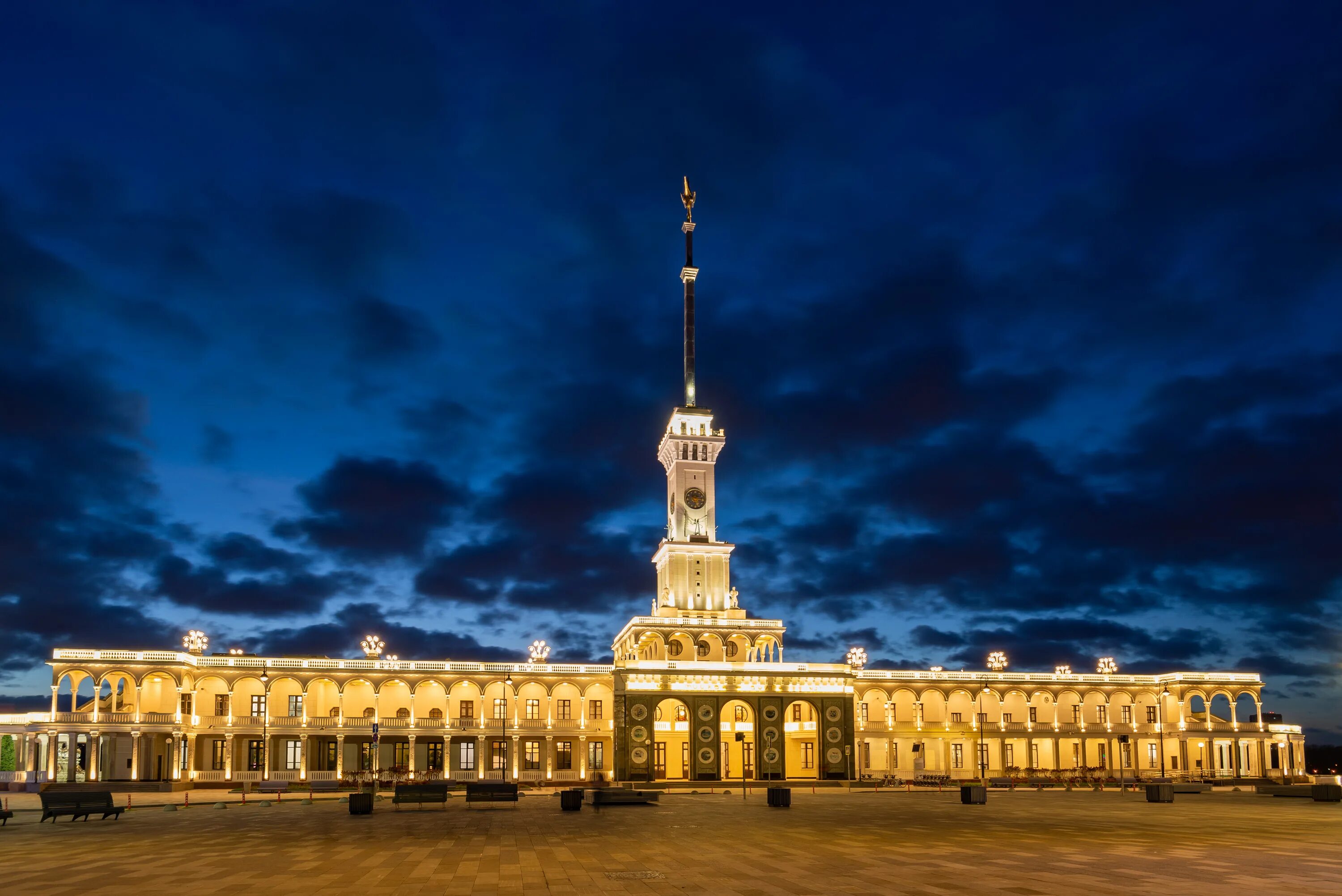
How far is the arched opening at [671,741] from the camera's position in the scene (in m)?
88.3

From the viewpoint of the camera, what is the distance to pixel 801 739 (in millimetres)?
92250

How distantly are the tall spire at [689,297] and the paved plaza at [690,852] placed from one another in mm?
61000

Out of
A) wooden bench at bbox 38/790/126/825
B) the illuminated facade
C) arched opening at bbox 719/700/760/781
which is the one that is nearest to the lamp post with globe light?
the illuminated facade

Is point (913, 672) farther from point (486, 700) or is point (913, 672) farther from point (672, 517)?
point (486, 700)

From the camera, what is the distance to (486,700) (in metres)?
93.9

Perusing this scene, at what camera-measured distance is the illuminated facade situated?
275ft

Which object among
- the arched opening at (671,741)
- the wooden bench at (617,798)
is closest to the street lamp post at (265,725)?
the arched opening at (671,741)

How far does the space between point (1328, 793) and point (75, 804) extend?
174 ft

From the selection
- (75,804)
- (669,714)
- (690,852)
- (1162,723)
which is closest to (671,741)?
(669,714)

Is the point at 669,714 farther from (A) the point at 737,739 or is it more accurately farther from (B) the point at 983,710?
(B) the point at 983,710

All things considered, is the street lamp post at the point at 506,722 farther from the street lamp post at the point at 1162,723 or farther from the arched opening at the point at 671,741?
the street lamp post at the point at 1162,723

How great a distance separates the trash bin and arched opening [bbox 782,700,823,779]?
40.6 metres

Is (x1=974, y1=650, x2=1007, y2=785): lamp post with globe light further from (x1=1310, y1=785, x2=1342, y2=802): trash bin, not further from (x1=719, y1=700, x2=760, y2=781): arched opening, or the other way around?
(x1=1310, y1=785, x2=1342, y2=802): trash bin

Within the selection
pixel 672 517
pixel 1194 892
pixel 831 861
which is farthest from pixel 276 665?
pixel 1194 892
